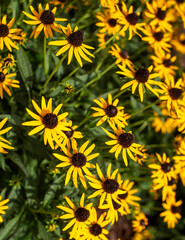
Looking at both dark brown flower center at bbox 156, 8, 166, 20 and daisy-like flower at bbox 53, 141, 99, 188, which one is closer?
daisy-like flower at bbox 53, 141, 99, 188

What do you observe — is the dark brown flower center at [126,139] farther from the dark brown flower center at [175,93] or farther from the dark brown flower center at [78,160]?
the dark brown flower center at [175,93]

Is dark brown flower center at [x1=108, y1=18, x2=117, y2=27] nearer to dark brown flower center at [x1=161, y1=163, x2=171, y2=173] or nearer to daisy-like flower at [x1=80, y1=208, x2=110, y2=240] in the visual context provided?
dark brown flower center at [x1=161, y1=163, x2=171, y2=173]

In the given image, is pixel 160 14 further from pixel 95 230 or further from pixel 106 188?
pixel 95 230

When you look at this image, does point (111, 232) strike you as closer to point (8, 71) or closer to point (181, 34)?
point (8, 71)

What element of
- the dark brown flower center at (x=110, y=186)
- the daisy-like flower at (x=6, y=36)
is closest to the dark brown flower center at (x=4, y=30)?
the daisy-like flower at (x=6, y=36)

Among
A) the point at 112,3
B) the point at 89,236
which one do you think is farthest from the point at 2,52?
the point at 89,236

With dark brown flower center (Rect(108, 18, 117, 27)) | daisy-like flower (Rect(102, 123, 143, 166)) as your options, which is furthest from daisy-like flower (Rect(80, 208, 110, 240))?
dark brown flower center (Rect(108, 18, 117, 27))
